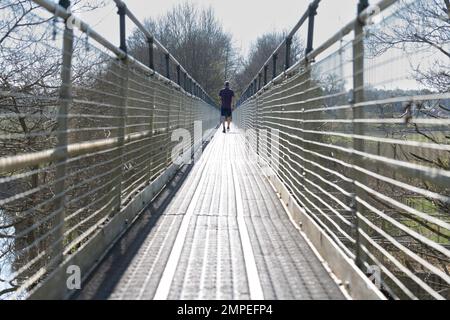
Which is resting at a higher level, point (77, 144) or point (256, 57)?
point (256, 57)

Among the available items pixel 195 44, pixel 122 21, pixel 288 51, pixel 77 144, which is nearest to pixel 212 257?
pixel 77 144

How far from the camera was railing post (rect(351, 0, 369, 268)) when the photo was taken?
3357mm

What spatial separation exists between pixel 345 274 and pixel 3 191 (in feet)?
12.1

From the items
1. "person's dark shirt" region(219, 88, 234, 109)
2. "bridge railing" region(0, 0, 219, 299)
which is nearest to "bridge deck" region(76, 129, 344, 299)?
"bridge railing" region(0, 0, 219, 299)

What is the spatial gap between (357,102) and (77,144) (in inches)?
78.7

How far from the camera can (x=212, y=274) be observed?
12.0 ft

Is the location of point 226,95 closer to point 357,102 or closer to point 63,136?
point 357,102

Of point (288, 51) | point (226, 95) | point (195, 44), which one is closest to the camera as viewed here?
point (288, 51)

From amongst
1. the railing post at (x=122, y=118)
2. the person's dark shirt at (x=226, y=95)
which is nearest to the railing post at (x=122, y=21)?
the railing post at (x=122, y=118)

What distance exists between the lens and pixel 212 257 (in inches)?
162

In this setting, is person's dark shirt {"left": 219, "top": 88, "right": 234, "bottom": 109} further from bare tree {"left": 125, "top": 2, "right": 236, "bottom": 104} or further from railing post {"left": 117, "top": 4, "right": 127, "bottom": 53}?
bare tree {"left": 125, "top": 2, "right": 236, "bottom": 104}

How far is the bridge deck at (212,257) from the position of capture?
10.9 feet

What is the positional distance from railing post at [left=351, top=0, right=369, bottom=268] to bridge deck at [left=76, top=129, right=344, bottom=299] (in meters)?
0.38
